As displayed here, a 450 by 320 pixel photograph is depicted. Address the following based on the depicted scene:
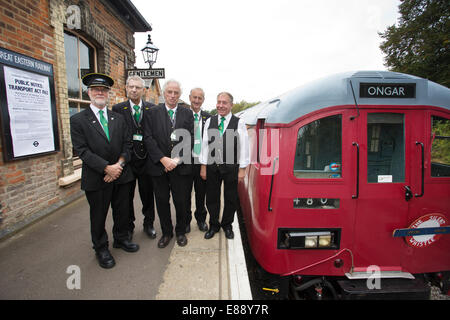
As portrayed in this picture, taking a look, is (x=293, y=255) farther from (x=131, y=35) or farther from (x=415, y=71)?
(x=415, y=71)

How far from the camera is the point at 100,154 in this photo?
2584 mm

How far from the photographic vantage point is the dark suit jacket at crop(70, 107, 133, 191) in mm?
2479

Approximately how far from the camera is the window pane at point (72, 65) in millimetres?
4934

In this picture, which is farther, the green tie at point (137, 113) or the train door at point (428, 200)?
the green tie at point (137, 113)

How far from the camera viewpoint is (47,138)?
12.8 feet

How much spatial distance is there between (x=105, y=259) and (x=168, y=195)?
104 centimetres

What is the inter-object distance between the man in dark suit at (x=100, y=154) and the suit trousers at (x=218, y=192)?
108 cm

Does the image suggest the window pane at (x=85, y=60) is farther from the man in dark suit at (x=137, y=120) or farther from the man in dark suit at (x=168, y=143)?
the man in dark suit at (x=168, y=143)

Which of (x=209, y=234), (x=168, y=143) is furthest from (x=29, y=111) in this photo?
(x=209, y=234)

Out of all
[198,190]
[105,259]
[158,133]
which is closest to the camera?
[105,259]

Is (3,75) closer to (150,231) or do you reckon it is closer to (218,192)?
(150,231)

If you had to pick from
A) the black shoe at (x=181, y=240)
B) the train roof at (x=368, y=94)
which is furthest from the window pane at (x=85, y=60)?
the train roof at (x=368, y=94)

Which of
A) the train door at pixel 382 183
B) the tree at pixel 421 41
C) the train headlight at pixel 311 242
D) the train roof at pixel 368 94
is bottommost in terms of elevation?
the train headlight at pixel 311 242

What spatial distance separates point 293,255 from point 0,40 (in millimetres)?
4572
